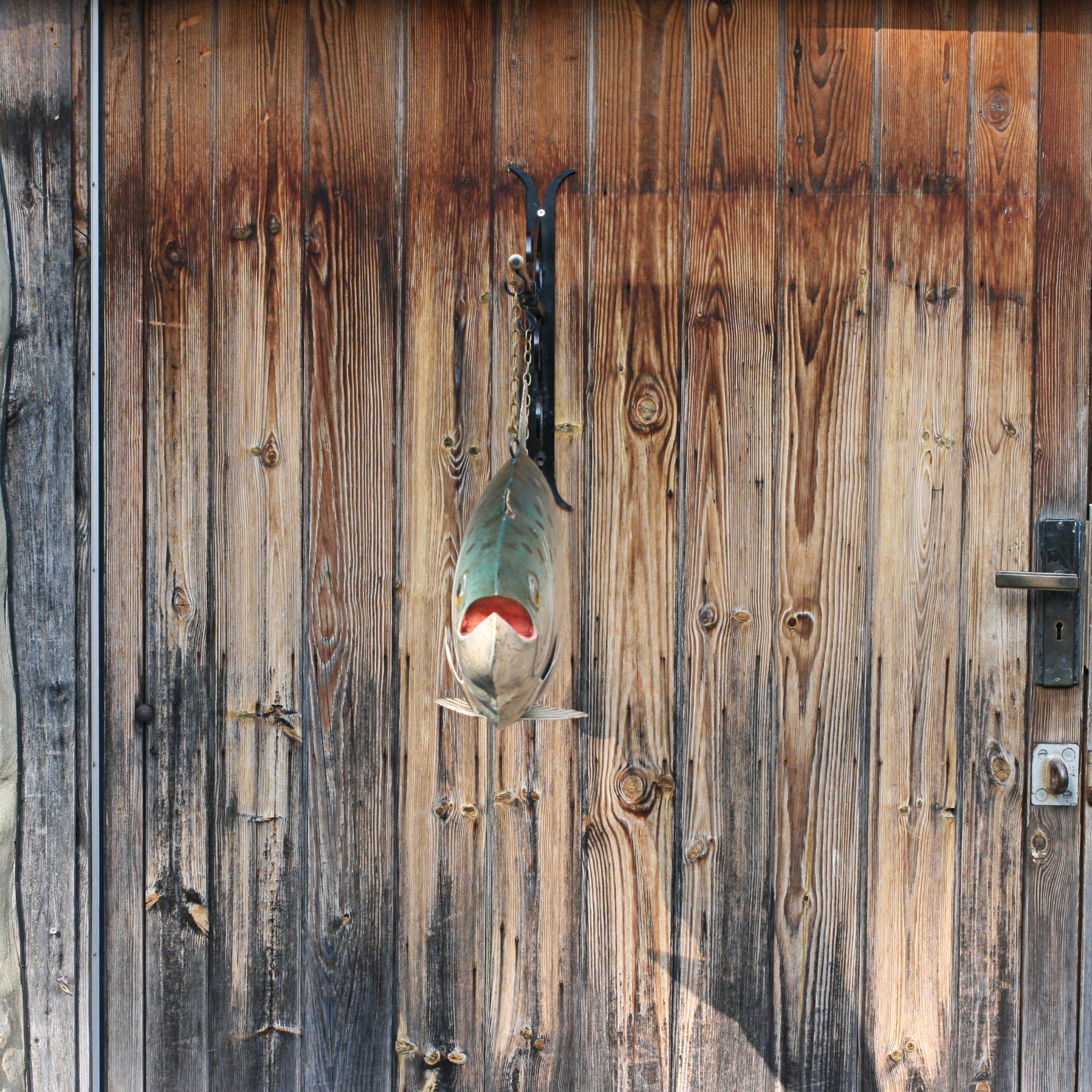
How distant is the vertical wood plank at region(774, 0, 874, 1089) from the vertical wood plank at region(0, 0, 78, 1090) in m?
1.11

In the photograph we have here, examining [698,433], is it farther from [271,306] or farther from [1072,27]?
[1072,27]

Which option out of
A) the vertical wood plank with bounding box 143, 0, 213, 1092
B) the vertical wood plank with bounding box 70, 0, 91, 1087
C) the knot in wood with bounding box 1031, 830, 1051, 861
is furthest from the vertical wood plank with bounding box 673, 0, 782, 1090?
the vertical wood plank with bounding box 70, 0, 91, 1087

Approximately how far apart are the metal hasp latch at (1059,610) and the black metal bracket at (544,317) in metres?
0.76

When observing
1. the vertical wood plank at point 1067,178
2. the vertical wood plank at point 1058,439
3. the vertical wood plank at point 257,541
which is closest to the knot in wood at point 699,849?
the vertical wood plank at point 1058,439

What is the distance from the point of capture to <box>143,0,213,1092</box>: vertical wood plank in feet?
4.17

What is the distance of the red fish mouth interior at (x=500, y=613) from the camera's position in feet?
2.67

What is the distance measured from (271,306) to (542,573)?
0.71 meters

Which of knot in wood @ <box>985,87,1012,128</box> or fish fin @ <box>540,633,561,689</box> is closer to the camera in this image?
fish fin @ <box>540,633,561,689</box>

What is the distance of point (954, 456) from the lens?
1.26m

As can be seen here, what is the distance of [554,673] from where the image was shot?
4.13 ft

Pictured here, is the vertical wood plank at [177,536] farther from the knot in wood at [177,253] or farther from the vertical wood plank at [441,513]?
the vertical wood plank at [441,513]

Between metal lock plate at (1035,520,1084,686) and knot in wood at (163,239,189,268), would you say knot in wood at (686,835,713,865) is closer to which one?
metal lock plate at (1035,520,1084,686)

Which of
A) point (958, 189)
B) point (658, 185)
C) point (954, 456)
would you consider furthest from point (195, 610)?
point (958, 189)

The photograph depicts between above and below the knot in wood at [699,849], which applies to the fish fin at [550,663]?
above
